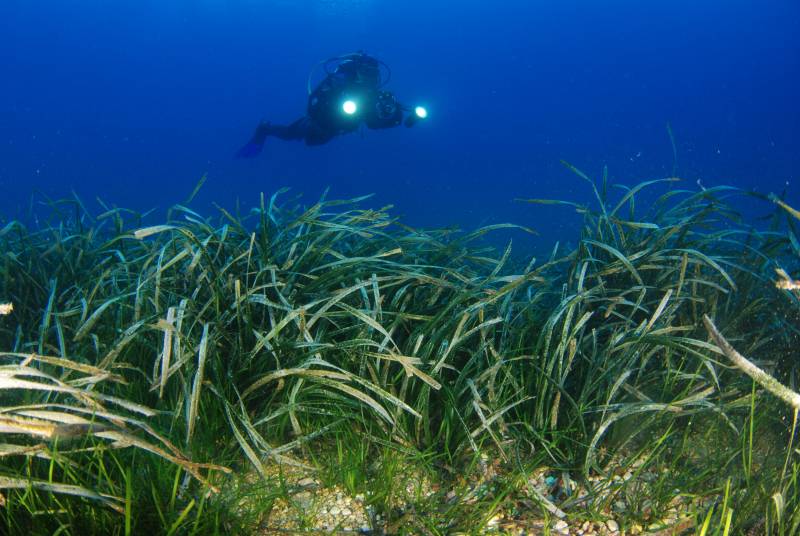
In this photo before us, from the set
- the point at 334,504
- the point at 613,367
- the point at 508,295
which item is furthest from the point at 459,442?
the point at 508,295

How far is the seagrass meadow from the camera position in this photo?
4.48 ft

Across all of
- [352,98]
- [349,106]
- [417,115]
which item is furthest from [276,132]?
[417,115]

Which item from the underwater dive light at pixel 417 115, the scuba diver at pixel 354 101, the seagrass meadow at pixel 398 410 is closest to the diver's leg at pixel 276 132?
the scuba diver at pixel 354 101

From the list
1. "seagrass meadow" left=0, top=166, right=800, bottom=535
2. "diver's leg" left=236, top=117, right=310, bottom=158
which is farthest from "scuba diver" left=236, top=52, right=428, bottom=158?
"seagrass meadow" left=0, top=166, right=800, bottom=535

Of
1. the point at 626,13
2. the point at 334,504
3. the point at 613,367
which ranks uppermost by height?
the point at 626,13

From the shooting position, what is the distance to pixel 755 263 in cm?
253

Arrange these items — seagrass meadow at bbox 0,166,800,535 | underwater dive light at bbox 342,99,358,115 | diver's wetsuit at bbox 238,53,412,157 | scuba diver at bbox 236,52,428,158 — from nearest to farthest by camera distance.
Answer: seagrass meadow at bbox 0,166,800,535, underwater dive light at bbox 342,99,358,115, scuba diver at bbox 236,52,428,158, diver's wetsuit at bbox 238,53,412,157

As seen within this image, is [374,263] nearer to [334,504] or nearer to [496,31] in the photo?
[334,504]

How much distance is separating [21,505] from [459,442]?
129cm

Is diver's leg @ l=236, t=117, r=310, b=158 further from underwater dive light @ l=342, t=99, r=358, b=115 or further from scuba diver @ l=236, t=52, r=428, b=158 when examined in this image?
underwater dive light @ l=342, t=99, r=358, b=115

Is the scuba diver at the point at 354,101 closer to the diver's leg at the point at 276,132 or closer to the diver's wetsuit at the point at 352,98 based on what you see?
the diver's wetsuit at the point at 352,98

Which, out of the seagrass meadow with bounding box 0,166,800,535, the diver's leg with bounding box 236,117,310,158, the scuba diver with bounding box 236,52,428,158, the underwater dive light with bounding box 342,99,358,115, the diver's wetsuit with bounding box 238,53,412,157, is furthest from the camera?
the diver's leg with bounding box 236,117,310,158

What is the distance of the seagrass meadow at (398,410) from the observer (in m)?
1.37

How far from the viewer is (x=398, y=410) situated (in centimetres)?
175
